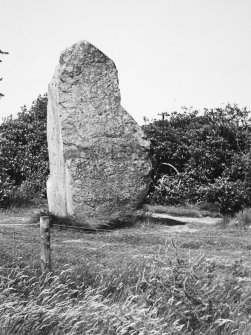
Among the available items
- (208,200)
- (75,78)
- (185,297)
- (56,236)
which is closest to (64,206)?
(56,236)

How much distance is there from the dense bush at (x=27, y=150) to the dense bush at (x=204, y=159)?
14.4 ft

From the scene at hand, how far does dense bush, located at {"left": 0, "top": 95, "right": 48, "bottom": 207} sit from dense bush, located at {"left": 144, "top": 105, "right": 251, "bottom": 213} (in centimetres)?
438

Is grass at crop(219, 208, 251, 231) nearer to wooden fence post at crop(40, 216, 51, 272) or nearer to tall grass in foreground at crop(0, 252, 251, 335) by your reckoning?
tall grass in foreground at crop(0, 252, 251, 335)

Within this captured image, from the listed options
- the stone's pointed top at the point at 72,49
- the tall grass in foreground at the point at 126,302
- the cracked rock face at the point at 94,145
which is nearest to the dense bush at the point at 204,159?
the cracked rock face at the point at 94,145

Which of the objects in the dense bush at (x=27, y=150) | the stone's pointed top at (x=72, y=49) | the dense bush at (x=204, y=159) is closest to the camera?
the stone's pointed top at (x=72, y=49)

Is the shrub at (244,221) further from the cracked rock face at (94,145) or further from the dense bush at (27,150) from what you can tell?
the dense bush at (27,150)

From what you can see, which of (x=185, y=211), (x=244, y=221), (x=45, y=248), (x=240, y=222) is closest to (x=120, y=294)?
(x=45, y=248)

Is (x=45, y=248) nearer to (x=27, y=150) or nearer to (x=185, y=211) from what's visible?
(x=185, y=211)

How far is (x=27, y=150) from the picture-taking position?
955 inches

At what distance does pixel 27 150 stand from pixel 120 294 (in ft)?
54.5

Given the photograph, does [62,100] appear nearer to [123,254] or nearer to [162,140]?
[123,254]

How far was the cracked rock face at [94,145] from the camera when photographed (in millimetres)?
15609

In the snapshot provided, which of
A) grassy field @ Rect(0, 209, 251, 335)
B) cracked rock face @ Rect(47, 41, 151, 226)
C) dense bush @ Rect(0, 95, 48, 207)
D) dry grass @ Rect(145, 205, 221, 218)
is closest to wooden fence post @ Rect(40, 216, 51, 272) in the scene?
grassy field @ Rect(0, 209, 251, 335)

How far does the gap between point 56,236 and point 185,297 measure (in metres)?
6.59
